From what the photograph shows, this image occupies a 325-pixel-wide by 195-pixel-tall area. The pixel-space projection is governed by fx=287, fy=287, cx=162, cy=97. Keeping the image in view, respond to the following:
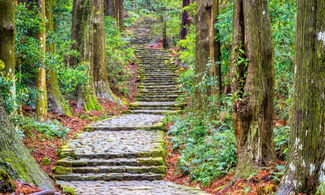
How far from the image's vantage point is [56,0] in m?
14.7

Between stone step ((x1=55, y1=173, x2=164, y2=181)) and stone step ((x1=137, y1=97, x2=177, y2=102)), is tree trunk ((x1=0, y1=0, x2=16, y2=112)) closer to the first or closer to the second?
stone step ((x1=55, y1=173, x2=164, y2=181))

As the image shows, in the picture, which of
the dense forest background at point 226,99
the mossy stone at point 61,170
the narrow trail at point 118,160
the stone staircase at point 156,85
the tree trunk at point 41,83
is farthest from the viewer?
the stone staircase at point 156,85

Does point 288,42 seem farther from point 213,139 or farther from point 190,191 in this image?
point 190,191

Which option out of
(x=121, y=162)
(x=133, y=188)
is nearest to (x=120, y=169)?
(x=121, y=162)

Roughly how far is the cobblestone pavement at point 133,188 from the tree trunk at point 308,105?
85.6 inches

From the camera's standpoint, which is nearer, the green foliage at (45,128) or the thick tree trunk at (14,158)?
the thick tree trunk at (14,158)

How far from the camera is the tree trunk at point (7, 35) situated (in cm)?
591

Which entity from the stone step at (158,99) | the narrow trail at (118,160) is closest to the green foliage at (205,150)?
the narrow trail at (118,160)

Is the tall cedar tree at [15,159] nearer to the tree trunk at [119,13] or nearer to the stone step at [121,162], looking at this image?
the stone step at [121,162]

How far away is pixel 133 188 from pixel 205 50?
5.72 meters

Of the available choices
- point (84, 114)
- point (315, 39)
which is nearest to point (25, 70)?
point (84, 114)

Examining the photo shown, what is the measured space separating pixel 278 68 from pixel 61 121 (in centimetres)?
783

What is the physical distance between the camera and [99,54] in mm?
15555

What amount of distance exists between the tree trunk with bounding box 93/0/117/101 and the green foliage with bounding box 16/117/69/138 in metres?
5.91
